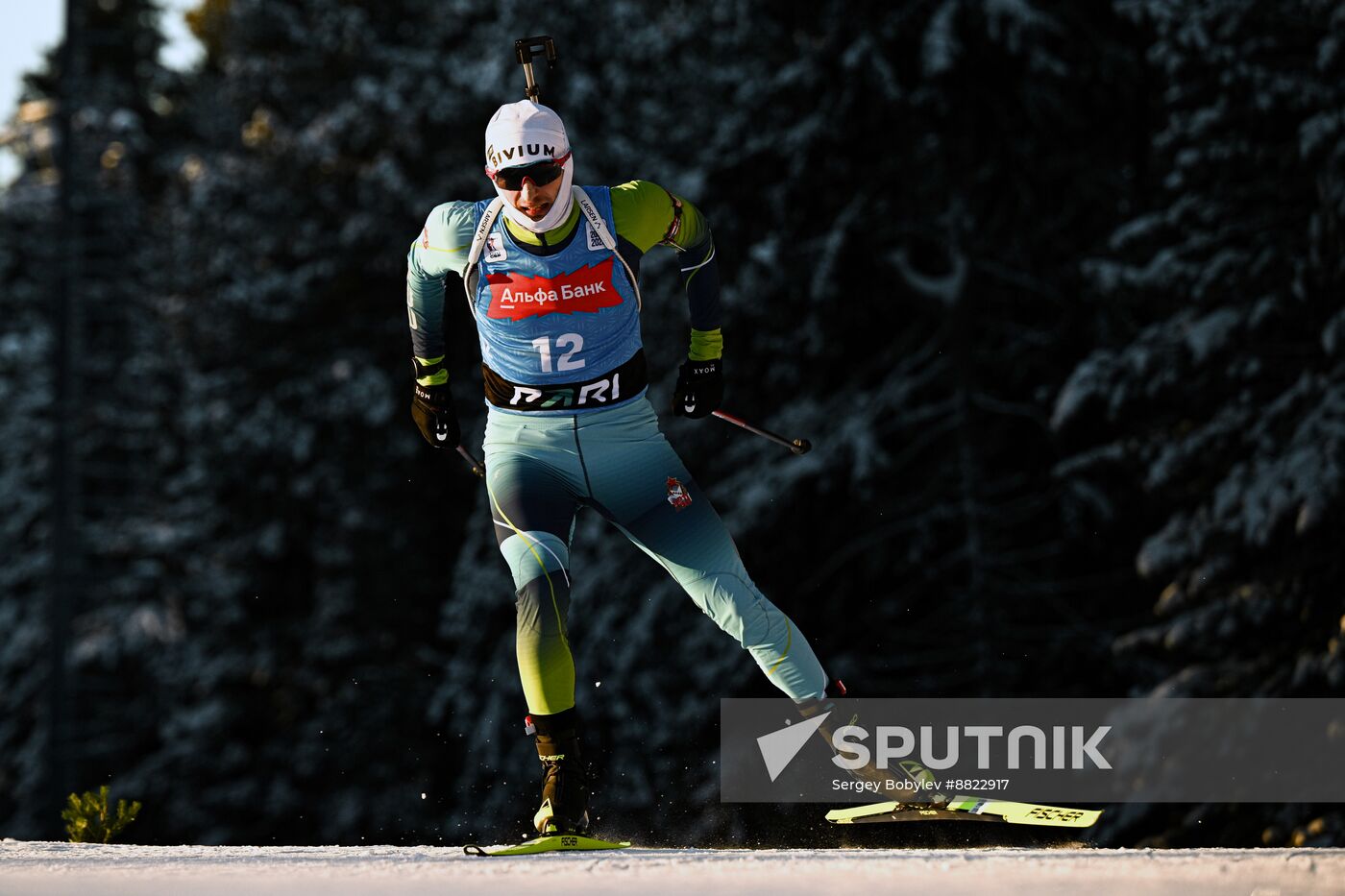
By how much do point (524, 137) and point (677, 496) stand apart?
1352 mm

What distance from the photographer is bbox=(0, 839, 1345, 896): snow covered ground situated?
5.25 meters

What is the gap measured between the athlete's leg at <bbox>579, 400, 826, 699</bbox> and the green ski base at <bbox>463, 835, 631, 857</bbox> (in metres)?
0.86

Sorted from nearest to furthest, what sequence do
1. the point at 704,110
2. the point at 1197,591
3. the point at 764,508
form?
the point at 1197,591
the point at 764,508
the point at 704,110

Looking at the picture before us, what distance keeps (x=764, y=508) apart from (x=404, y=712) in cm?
843

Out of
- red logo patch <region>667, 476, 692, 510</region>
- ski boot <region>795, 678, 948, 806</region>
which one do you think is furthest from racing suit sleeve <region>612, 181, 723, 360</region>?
ski boot <region>795, 678, 948, 806</region>

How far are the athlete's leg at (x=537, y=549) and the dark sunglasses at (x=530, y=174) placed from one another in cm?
86

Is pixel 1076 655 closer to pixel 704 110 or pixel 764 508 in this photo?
pixel 764 508

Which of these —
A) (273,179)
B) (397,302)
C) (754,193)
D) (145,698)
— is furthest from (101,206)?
(754,193)

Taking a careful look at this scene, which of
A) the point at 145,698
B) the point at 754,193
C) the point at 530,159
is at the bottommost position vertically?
the point at 145,698

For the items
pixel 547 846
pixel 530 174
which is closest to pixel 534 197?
pixel 530 174

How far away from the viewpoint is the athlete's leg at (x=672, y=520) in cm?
648

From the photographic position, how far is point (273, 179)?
26.6m
